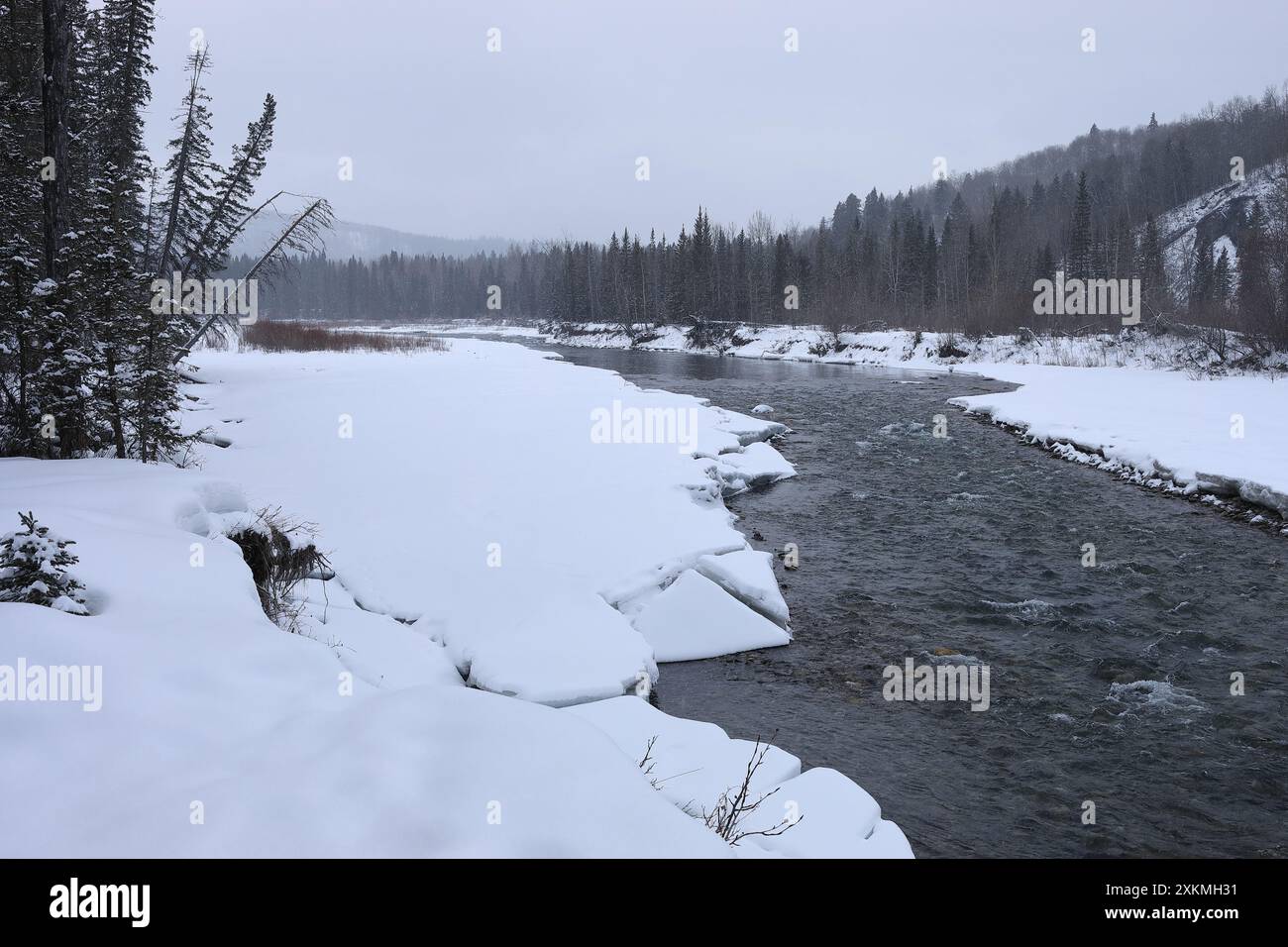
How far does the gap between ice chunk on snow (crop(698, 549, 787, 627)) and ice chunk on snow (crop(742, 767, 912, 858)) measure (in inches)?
142

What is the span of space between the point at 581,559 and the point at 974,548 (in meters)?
6.41

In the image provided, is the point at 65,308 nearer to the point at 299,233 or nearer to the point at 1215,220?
the point at 299,233

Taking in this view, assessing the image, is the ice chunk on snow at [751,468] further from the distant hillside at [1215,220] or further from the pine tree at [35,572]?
the distant hillside at [1215,220]

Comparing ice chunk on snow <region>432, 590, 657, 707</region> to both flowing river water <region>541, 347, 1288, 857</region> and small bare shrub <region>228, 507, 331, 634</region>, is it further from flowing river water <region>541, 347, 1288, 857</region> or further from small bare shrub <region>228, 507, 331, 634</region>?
small bare shrub <region>228, 507, 331, 634</region>

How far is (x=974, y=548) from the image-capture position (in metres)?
11.5

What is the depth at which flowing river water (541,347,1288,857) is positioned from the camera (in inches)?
217

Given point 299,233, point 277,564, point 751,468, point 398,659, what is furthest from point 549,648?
point 299,233

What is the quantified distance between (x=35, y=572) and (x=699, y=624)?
20.0 ft

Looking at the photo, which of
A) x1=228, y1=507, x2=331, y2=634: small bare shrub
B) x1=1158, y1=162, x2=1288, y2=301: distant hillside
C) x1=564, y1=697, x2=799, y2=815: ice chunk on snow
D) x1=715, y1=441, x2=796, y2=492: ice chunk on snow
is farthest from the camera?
x1=1158, y1=162, x2=1288, y2=301: distant hillside

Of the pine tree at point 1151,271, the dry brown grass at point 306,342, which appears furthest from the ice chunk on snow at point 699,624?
the pine tree at point 1151,271

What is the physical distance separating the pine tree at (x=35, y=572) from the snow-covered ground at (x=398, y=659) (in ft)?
0.69

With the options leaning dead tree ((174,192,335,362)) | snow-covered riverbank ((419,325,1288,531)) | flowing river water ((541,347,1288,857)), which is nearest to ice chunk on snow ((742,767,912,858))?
flowing river water ((541,347,1288,857))

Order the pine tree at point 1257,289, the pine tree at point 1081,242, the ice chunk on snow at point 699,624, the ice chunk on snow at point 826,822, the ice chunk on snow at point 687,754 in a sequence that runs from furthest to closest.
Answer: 1. the pine tree at point 1081,242
2. the pine tree at point 1257,289
3. the ice chunk on snow at point 699,624
4. the ice chunk on snow at point 687,754
5. the ice chunk on snow at point 826,822

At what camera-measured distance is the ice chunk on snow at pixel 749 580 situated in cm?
888
